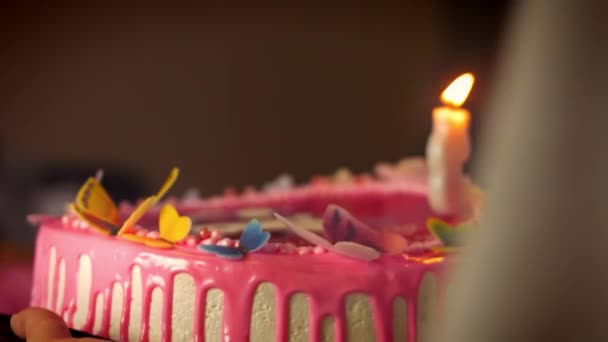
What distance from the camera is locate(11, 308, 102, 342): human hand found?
90 centimetres

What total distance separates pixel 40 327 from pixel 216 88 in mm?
1378

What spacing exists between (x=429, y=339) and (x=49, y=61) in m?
1.36

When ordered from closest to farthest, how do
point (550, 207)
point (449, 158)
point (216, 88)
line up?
point (550, 207)
point (449, 158)
point (216, 88)

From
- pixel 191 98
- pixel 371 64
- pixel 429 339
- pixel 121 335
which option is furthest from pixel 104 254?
pixel 371 64

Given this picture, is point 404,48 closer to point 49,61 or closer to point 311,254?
A: point 49,61

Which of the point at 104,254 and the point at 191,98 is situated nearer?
the point at 104,254

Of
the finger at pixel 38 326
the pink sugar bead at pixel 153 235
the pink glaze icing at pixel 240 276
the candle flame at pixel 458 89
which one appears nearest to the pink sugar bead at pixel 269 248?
the pink glaze icing at pixel 240 276

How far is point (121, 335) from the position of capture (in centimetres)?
98

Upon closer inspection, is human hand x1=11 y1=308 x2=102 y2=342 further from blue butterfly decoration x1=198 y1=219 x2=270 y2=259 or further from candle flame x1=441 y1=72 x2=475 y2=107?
candle flame x1=441 y1=72 x2=475 y2=107

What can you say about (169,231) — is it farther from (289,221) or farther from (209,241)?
(289,221)

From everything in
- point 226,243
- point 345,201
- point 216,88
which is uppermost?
point 216,88

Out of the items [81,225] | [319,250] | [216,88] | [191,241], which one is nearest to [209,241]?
[191,241]

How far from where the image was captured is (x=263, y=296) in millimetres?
886

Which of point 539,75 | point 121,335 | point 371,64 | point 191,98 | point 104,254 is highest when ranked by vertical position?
→ point 371,64
